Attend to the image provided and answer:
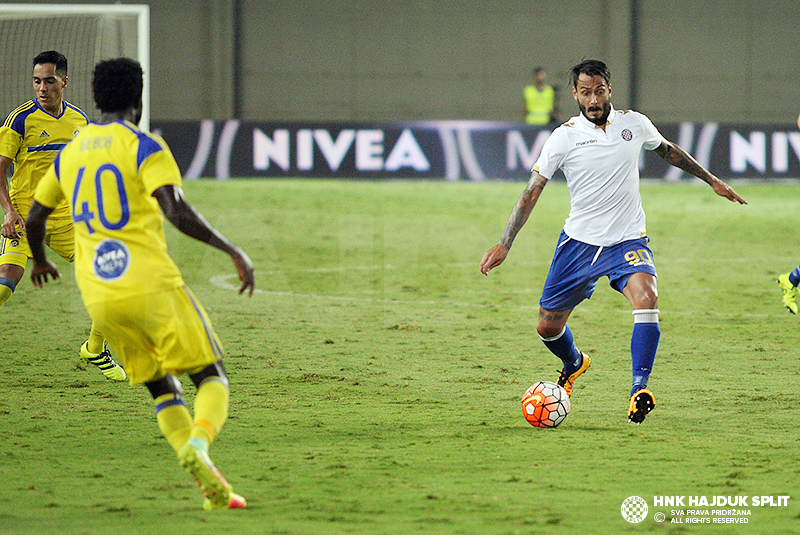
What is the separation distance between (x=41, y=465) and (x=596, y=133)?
3.75 metres

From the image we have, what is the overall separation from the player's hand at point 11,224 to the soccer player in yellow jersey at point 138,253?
3235 mm

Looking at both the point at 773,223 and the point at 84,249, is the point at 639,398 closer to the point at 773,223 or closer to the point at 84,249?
the point at 84,249

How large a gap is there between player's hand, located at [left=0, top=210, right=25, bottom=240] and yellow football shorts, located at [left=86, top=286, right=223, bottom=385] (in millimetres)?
3391

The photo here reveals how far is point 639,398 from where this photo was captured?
632 centimetres

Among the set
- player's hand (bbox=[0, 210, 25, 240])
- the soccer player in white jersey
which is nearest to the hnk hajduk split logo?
the soccer player in white jersey

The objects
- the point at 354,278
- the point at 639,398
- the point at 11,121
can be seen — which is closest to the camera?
the point at 639,398

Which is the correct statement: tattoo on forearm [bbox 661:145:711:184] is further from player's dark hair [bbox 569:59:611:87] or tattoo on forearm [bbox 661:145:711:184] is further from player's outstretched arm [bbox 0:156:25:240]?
player's outstretched arm [bbox 0:156:25:240]

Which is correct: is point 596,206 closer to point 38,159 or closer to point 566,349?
point 566,349

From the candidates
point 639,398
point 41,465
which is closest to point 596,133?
point 639,398

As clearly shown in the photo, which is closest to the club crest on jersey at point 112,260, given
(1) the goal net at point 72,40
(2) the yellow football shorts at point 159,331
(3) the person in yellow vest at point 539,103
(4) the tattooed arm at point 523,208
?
(2) the yellow football shorts at point 159,331

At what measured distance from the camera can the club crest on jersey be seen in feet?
15.4

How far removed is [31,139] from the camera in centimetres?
814

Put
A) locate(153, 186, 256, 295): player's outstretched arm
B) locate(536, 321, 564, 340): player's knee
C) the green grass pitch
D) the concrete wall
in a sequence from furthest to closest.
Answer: the concrete wall → locate(536, 321, 564, 340): player's knee → the green grass pitch → locate(153, 186, 256, 295): player's outstretched arm

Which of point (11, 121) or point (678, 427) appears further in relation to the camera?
point (11, 121)
